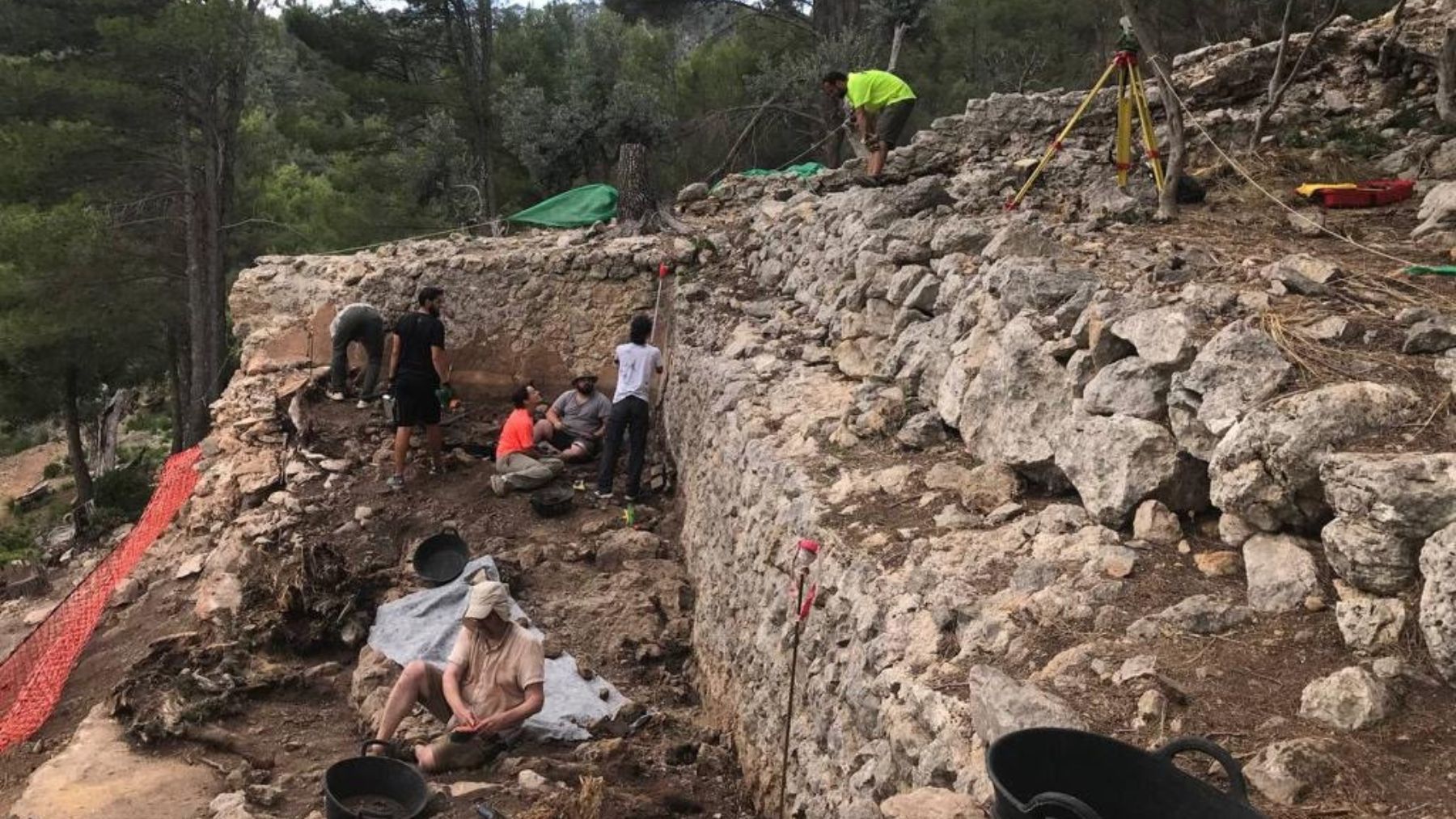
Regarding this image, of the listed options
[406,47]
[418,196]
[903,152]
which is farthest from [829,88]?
[406,47]

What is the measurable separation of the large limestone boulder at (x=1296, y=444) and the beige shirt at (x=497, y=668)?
3288mm

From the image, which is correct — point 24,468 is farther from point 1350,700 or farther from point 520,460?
point 1350,700

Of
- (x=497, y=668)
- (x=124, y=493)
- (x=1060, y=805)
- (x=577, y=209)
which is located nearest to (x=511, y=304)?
(x=577, y=209)

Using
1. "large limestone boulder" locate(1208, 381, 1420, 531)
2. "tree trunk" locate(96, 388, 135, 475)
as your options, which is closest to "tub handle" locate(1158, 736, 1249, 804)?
"large limestone boulder" locate(1208, 381, 1420, 531)

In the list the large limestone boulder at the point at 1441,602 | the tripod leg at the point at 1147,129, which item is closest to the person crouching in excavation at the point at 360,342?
the tripod leg at the point at 1147,129

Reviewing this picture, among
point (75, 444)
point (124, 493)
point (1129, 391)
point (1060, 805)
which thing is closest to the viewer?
point (1060, 805)

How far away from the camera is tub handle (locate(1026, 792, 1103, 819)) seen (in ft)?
6.66

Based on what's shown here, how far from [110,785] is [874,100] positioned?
7092 mm

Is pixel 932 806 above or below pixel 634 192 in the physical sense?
below

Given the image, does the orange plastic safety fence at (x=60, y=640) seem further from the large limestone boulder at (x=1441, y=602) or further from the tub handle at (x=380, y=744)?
the large limestone boulder at (x=1441, y=602)

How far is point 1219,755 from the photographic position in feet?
7.57

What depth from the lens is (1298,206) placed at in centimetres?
634

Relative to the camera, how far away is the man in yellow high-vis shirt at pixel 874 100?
8.62 metres

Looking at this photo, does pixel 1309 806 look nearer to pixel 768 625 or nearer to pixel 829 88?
pixel 768 625
